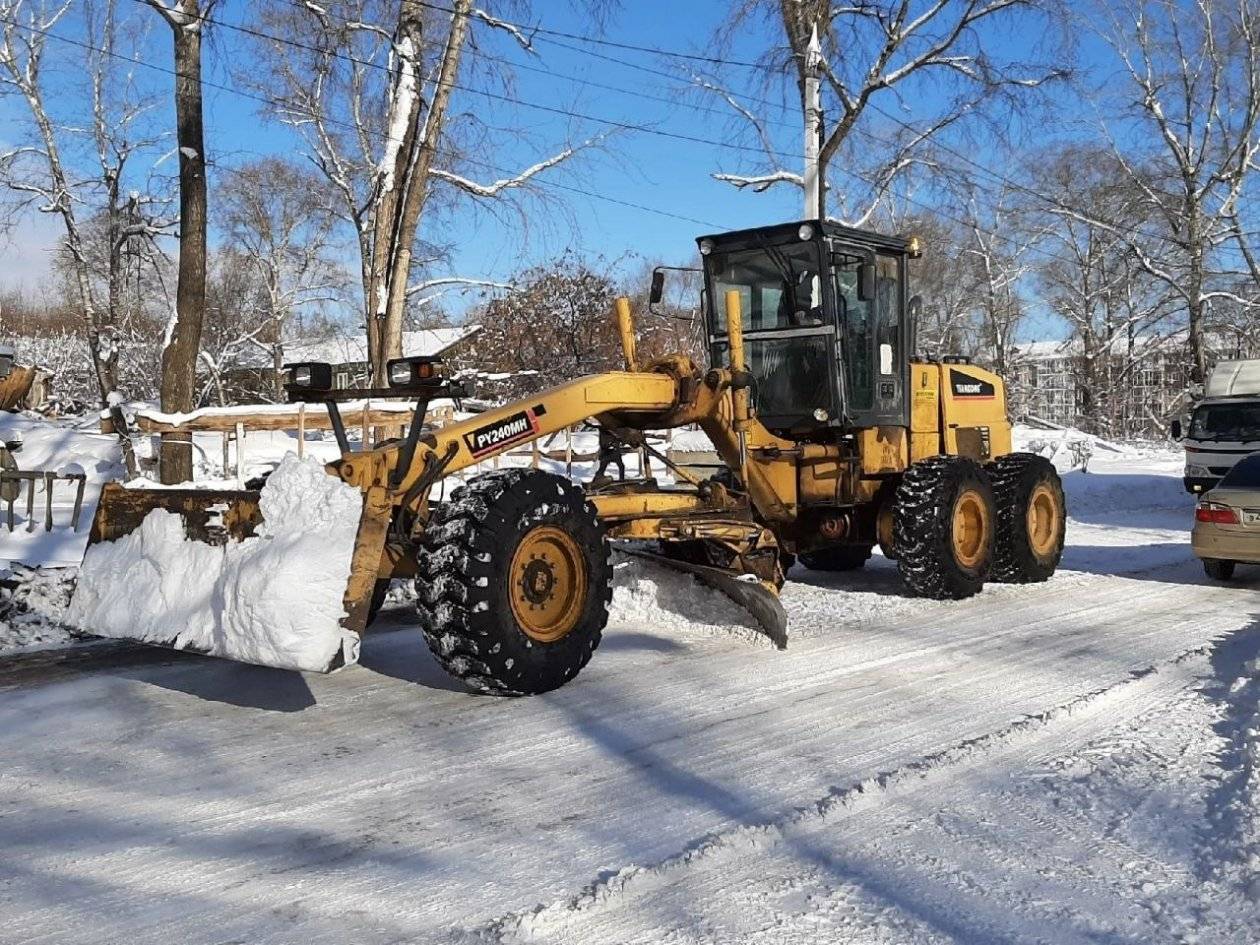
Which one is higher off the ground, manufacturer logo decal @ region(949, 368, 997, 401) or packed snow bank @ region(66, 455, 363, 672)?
manufacturer logo decal @ region(949, 368, 997, 401)

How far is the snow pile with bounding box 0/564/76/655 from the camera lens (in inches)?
292

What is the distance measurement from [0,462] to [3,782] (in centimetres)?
1097

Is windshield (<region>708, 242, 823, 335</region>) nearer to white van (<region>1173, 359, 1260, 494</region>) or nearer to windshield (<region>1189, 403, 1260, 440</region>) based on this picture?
white van (<region>1173, 359, 1260, 494</region>)

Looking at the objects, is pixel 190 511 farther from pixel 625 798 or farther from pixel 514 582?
pixel 625 798

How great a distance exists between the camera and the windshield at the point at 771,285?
846 centimetres

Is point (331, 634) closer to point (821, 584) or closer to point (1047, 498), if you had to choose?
point (821, 584)

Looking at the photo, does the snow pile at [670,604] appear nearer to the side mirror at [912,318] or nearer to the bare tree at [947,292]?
the side mirror at [912,318]

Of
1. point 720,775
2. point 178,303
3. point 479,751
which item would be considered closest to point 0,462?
point 178,303

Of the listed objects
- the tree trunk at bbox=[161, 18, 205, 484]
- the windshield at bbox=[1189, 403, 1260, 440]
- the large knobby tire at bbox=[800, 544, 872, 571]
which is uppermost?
the tree trunk at bbox=[161, 18, 205, 484]

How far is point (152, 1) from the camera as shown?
1348cm

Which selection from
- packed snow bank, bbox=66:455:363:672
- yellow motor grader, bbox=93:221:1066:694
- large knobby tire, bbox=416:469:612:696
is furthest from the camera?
yellow motor grader, bbox=93:221:1066:694

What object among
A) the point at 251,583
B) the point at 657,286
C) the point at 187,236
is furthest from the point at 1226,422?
the point at 251,583

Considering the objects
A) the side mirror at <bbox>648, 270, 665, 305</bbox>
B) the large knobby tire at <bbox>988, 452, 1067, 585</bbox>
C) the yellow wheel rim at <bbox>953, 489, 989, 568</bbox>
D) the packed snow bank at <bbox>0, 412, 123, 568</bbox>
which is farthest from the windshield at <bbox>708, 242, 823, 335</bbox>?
the packed snow bank at <bbox>0, 412, 123, 568</bbox>

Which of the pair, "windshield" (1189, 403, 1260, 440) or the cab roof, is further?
"windshield" (1189, 403, 1260, 440)
